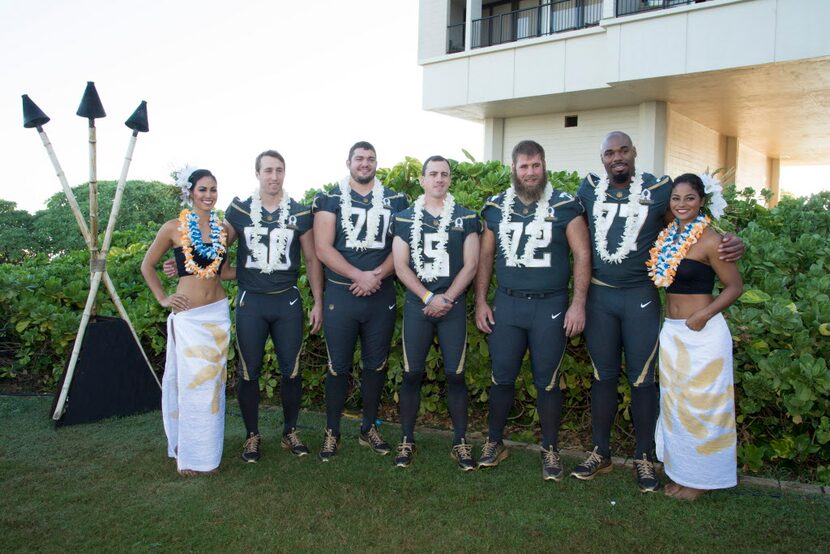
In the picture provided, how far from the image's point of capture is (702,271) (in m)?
4.11

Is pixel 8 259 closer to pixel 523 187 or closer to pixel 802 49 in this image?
pixel 523 187

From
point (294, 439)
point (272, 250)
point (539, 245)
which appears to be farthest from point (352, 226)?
point (294, 439)

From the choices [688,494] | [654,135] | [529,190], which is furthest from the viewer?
[654,135]

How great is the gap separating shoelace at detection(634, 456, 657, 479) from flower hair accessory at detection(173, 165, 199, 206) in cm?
353

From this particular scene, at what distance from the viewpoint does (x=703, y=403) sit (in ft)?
13.3

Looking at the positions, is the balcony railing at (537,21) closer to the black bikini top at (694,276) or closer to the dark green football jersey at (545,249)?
the dark green football jersey at (545,249)

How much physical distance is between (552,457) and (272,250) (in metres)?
2.40

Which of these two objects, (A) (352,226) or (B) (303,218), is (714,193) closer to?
(A) (352,226)

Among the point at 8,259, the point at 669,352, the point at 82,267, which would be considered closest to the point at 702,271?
the point at 669,352

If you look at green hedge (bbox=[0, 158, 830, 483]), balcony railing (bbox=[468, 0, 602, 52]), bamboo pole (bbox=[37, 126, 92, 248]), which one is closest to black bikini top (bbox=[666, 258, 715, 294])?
green hedge (bbox=[0, 158, 830, 483])

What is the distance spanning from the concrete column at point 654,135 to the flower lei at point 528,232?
12924mm

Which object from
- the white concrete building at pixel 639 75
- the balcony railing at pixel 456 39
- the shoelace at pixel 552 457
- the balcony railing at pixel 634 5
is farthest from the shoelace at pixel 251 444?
the balcony railing at pixel 456 39

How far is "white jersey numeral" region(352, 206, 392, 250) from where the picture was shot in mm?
4875

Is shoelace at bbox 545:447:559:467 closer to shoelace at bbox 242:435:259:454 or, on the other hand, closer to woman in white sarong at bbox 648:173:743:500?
woman in white sarong at bbox 648:173:743:500
